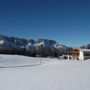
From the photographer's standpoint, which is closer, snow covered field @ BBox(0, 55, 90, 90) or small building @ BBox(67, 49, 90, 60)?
snow covered field @ BBox(0, 55, 90, 90)

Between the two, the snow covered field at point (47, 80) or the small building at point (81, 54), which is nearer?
the snow covered field at point (47, 80)

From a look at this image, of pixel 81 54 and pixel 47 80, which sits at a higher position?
pixel 81 54

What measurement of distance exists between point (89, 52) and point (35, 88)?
6615cm

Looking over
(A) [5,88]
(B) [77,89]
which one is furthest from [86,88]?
(A) [5,88]

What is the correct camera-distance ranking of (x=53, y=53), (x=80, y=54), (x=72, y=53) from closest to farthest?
1. (x=80, y=54)
2. (x=72, y=53)
3. (x=53, y=53)

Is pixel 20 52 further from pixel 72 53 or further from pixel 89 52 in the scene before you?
pixel 89 52

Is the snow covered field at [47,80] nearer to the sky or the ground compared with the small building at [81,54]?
nearer to the ground

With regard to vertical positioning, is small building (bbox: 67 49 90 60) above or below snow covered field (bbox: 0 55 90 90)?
above

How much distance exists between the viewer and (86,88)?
767cm

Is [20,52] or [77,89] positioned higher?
[20,52]

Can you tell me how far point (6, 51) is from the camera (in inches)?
2881

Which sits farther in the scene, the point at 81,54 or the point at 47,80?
the point at 81,54

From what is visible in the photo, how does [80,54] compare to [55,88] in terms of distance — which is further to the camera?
[80,54]

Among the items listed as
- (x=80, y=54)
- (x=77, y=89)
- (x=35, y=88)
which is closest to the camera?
(x=77, y=89)
